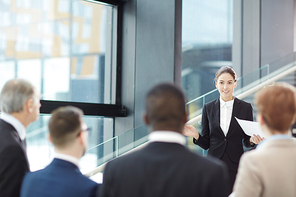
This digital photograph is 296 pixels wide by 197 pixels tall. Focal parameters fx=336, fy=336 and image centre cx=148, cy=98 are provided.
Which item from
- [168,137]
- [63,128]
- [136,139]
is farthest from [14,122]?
[136,139]

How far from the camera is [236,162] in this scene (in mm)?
2904

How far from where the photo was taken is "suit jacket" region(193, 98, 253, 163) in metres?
2.92

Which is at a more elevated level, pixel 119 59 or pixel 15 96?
pixel 119 59

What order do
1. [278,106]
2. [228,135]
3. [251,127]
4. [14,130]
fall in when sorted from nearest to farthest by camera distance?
1. [278,106]
2. [14,130]
3. [251,127]
4. [228,135]

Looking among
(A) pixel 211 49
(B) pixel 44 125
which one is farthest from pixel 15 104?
(A) pixel 211 49

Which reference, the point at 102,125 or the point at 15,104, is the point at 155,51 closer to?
the point at 102,125

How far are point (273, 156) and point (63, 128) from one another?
92 cm

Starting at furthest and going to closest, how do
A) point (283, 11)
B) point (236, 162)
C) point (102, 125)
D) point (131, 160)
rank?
point (283, 11) < point (102, 125) < point (236, 162) < point (131, 160)

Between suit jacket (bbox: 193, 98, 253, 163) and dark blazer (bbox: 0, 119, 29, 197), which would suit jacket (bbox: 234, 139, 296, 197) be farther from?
suit jacket (bbox: 193, 98, 253, 163)

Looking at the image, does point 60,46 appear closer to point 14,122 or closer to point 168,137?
point 14,122

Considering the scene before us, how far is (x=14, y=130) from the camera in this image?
1799 mm

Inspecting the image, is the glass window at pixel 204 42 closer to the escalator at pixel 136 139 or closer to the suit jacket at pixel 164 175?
the escalator at pixel 136 139

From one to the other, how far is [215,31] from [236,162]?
402 centimetres

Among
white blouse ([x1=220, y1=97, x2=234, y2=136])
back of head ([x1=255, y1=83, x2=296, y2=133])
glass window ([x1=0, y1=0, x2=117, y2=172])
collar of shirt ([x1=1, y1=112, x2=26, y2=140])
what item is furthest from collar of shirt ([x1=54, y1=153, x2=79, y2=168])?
glass window ([x1=0, y1=0, x2=117, y2=172])
